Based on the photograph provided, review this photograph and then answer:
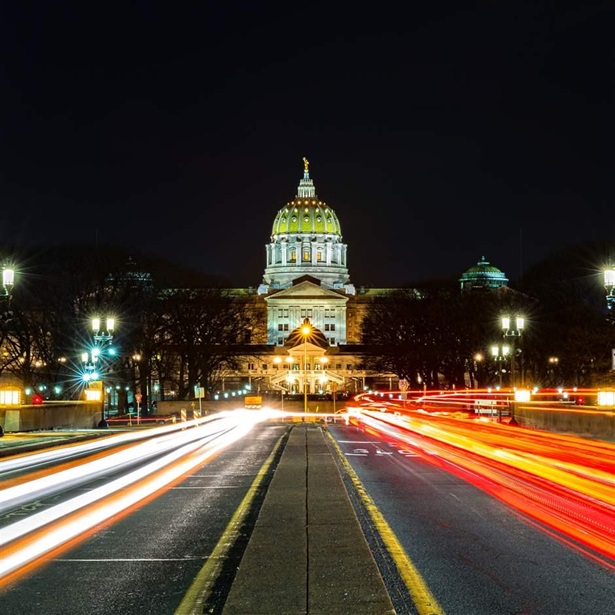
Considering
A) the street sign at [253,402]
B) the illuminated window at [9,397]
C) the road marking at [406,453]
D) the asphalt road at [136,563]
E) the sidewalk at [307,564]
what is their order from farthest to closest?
the street sign at [253,402] < the illuminated window at [9,397] < the road marking at [406,453] < the asphalt road at [136,563] < the sidewalk at [307,564]

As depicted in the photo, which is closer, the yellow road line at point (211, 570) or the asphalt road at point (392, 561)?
the yellow road line at point (211, 570)

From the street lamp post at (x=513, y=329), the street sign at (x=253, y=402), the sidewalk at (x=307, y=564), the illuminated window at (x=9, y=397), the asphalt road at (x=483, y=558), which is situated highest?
the street lamp post at (x=513, y=329)

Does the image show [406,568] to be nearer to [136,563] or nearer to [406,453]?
[136,563]

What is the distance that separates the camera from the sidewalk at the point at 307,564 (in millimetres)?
7348

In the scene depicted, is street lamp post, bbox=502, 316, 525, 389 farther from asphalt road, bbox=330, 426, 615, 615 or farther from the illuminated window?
asphalt road, bbox=330, 426, 615, 615

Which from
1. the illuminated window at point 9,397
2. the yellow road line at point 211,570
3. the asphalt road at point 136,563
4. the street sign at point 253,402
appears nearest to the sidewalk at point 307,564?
the yellow road line at point 211,570

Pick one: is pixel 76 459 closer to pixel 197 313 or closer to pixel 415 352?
pixel 197 313

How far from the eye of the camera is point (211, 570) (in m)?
9.20

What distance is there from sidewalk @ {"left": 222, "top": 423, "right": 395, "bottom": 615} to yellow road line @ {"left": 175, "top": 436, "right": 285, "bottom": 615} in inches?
9.8

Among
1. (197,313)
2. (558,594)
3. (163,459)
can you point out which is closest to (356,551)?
(558,594)

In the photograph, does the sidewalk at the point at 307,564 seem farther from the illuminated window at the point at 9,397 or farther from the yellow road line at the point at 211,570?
the illuminated window at the point at 9,397

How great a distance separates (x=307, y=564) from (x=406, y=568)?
1033mm

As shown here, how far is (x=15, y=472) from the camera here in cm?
1978

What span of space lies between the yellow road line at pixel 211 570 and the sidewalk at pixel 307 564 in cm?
25
